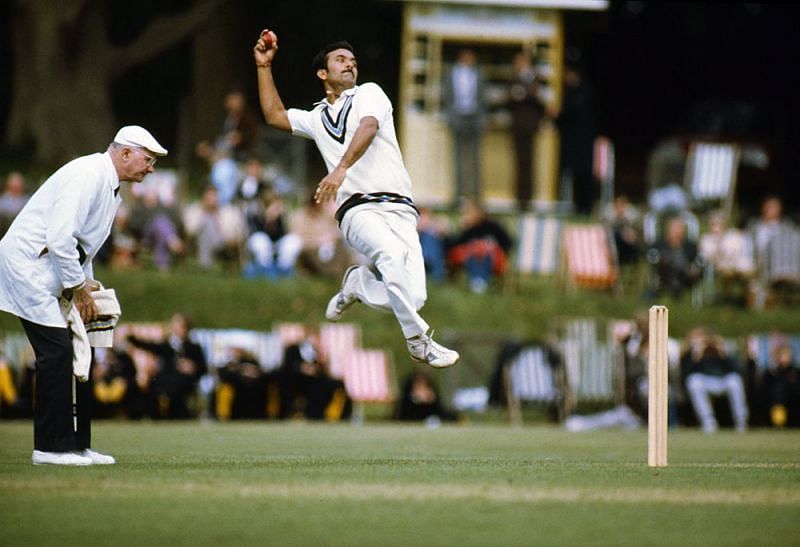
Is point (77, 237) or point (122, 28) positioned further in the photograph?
point (122, 28)

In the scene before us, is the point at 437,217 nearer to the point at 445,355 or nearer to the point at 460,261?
the point at 460,261

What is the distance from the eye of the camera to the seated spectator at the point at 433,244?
24391mm

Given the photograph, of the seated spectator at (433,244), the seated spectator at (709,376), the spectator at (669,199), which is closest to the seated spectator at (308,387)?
the seated spectator at (433,244)

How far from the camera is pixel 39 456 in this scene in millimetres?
10156

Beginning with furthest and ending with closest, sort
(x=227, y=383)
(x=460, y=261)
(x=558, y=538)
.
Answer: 1. (x=460, y=261)
2. (x=227, y=383)
3. (x=558, y=538)

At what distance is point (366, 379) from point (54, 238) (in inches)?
525

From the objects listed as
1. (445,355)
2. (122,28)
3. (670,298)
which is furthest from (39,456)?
(122,28)

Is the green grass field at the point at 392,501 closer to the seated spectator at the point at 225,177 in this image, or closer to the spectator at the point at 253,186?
the spectator at the point at 253,186

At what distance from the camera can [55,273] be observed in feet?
33.3

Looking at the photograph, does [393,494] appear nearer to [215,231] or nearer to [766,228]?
[215,231]

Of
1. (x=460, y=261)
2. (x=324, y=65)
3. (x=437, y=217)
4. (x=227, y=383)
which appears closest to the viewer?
(x=324, y=65)

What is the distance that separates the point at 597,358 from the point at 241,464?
1355cm

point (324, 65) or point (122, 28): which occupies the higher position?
point (122, 28)

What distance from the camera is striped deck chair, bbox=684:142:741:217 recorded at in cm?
2981
